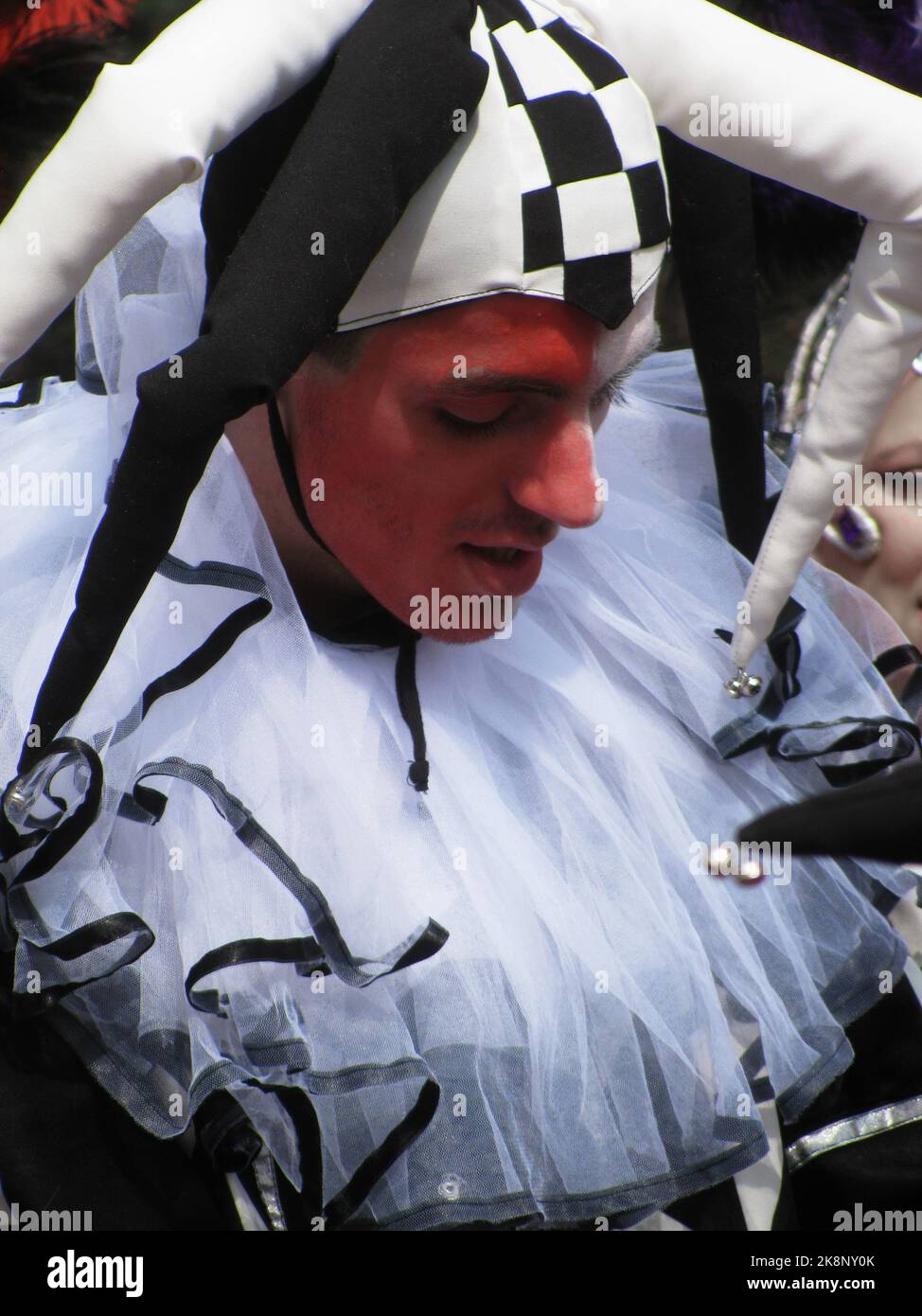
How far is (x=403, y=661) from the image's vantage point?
1.37m

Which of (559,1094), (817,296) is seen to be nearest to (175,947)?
(559,1094)

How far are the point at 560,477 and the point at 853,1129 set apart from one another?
66cm

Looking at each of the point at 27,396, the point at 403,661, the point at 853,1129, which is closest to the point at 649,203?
the point at 403,661

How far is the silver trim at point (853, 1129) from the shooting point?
1340 mm

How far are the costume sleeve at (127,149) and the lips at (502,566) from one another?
392 millimetres

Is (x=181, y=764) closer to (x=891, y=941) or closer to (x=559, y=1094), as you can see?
(x=559, y=1094)

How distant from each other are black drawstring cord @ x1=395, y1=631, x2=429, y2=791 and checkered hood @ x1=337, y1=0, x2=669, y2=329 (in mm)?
331

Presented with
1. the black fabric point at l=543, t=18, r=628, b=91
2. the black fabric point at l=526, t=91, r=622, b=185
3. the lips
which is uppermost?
the black fabric point at l=543, t=18, r=628, b=91

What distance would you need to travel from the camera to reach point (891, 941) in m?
1.35

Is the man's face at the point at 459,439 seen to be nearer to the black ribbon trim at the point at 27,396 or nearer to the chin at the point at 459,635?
the chin at the point at 459,635

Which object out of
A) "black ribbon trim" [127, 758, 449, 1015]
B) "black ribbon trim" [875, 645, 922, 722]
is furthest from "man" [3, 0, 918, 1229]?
"black ribbon trim" [875, 645, 922, 722]

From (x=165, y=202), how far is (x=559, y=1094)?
0.85 meters

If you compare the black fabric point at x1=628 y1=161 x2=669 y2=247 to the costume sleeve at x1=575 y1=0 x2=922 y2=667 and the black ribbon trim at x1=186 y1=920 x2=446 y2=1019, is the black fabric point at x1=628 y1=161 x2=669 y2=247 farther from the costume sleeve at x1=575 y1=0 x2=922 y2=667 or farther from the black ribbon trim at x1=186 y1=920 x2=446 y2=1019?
the black ribbon trim at x1=186 y1=920 x2=446 y2=1019

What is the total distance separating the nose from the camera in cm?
121
